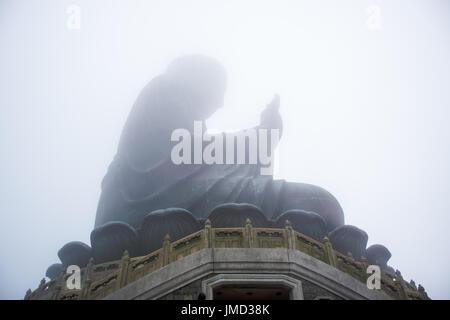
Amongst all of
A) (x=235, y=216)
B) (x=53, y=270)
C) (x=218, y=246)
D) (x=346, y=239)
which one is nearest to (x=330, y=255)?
(x=218, y=246)

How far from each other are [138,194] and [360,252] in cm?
529

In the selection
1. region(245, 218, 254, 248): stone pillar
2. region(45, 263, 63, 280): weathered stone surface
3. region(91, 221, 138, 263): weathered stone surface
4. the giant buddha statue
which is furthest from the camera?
region(45, 263, 63, 280): weathered stone surface

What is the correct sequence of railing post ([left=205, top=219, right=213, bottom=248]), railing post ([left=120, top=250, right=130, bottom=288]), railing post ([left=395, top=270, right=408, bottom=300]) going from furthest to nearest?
1. railing post ([left=395, top=270, right=408, bottom=300])
2. railing post ([left=205, top=219, right=213, bottom=248])
3. railing post ([left=120, top=250, right=130, bottom=288])

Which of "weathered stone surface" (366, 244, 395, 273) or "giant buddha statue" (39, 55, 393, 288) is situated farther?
"weathered stone surface" (366, 244, 395, 273)

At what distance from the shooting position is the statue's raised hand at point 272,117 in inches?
522

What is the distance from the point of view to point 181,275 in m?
6.90

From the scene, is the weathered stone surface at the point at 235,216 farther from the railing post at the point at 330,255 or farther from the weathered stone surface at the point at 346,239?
the railing post at the point at 330,255

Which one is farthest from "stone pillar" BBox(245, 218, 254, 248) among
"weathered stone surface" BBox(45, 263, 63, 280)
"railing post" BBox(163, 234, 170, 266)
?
"weathered stone surface" BBox(45, 263, 63, 280)

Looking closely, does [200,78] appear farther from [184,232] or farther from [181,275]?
[181,275]

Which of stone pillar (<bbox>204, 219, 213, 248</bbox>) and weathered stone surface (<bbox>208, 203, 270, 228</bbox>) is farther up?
weathered stone surface (<bbox>208, 203, 270, 228</bbox>)

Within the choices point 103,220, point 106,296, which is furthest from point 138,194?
point 106,296

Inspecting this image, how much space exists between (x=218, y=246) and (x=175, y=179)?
4.65 m

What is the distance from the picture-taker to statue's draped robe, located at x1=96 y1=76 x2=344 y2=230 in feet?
36.9

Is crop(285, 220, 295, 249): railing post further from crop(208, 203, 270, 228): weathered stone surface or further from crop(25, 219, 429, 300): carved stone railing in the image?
crop(208, 203, 270, 228): weathered stone surface
